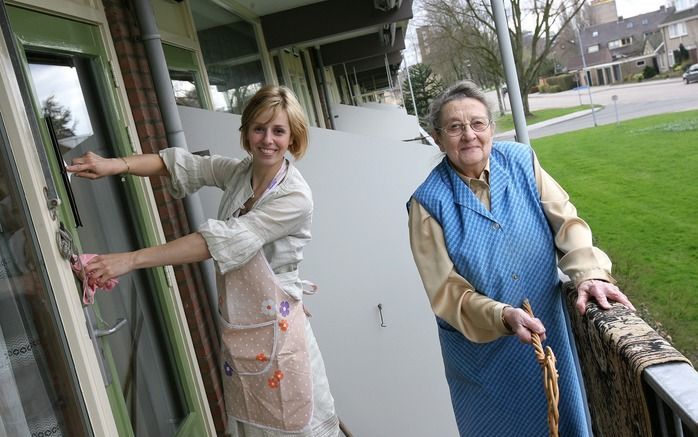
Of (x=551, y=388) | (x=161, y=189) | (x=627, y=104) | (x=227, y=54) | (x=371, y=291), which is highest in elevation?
(x=227, y=54)

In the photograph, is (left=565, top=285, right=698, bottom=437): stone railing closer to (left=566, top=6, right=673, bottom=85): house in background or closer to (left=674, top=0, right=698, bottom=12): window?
(left=566, top=6, right=673, bottom=85): house in background

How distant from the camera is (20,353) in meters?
1.60

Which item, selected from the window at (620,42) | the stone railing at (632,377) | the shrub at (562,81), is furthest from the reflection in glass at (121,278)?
the window at (620,42)

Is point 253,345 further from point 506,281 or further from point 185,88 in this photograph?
point 185,88

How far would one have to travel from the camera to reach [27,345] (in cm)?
163

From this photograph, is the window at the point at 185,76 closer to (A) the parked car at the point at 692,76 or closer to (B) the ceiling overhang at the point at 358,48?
(B) the ceiling overhang at the point at 358,48

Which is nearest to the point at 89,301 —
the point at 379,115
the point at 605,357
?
the point at 605,357

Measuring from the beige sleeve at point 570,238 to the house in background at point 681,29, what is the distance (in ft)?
172

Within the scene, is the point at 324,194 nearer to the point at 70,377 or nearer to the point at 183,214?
the point at 183,214

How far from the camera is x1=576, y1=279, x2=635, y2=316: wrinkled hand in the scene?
5.71ft

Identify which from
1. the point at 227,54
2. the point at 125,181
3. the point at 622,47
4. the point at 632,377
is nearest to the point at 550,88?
the point at 622,47

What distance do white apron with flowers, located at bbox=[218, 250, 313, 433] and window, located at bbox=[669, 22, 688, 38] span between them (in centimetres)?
5707

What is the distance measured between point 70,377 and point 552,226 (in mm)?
1461

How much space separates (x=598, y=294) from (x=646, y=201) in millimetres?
18825
